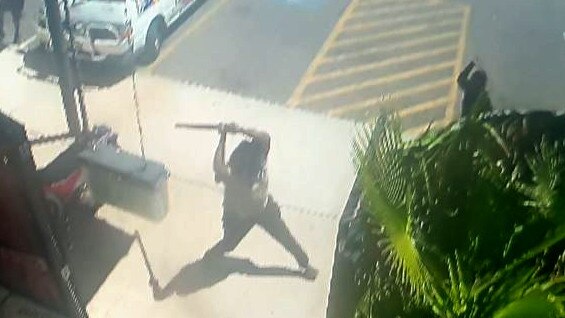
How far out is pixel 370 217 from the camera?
165cm

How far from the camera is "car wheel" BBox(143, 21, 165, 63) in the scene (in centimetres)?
184

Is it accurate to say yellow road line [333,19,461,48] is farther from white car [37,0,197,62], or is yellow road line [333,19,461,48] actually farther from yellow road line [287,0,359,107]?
white car [37,0,197,62]

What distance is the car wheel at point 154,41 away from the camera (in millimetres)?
1845

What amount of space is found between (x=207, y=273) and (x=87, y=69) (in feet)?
1.92

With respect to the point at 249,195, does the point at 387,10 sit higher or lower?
higher

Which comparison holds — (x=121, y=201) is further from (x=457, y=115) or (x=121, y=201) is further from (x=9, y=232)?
(x=457, y=115)

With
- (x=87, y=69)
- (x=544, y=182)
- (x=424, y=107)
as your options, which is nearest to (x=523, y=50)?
(x=424, y=107)

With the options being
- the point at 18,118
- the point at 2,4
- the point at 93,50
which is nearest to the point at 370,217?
the point at 93,50

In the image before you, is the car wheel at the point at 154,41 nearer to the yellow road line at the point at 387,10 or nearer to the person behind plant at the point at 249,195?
the person behind plant at the point at 249,195

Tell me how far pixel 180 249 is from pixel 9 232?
0.47m

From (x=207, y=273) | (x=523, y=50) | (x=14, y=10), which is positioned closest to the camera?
(x=523, y=50)

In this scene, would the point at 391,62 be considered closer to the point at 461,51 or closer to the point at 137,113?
the point at 461,51

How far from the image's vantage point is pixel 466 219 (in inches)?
60.4

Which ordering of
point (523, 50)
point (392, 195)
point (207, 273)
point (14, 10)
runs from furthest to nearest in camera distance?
point (207, 273)
point (14, 10)
point (523, 50)
point (392, 195)
